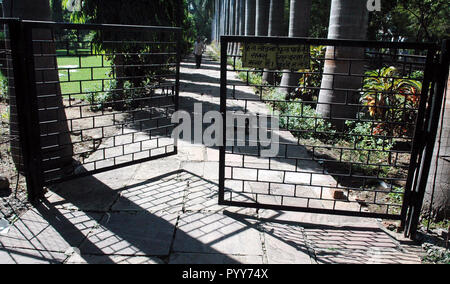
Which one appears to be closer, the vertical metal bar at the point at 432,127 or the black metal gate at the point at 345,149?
the vertical metal bar at the point at 432,127

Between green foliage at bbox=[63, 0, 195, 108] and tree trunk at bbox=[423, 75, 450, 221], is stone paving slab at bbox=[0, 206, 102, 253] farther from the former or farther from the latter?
green foliage at bbox=[63, 0, 195, 108]

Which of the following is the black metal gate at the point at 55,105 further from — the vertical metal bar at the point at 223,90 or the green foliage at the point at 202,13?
the green foliage at the point at 202,13

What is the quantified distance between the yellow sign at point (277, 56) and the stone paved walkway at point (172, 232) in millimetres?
1677

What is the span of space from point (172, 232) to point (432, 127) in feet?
9.10

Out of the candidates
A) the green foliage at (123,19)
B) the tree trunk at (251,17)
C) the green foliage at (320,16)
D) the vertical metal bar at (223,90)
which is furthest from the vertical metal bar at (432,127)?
the green foliage at (320,16)

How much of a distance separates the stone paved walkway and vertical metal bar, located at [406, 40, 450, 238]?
1.00 ft

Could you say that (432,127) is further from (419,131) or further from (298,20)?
(298,20)

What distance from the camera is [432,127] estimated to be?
3.62 metres

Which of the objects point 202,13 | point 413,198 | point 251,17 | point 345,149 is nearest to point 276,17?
point 251,17

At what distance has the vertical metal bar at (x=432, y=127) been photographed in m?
3.49

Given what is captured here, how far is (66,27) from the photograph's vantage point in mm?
4246

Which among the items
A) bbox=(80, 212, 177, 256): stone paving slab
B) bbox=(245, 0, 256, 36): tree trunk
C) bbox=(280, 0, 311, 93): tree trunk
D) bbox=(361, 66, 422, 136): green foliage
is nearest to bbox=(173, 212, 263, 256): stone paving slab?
bbox=(80, 212, 177, 256): stone paving slab

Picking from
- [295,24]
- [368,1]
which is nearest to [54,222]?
[368,1]
